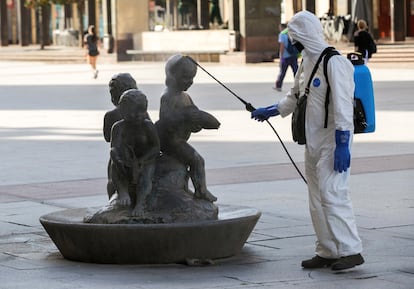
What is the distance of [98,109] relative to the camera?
25859mm

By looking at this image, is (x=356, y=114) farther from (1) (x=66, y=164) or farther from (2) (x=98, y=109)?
(2) (x=98, y=109)

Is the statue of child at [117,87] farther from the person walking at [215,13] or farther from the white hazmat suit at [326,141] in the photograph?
the person walking at [215,13]

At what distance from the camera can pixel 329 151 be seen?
8562mm

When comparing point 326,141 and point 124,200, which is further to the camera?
point 124,200

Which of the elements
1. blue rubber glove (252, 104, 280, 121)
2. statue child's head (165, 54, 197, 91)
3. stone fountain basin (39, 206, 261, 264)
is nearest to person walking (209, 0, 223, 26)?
statue child's head (165, 54, 197, 91)

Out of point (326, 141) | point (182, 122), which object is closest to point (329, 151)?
point (326, 141)

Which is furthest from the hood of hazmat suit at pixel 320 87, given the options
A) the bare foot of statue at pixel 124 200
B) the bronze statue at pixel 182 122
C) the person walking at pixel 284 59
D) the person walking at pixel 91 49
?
the person walking at pixel 91 49

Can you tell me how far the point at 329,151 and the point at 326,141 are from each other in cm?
9

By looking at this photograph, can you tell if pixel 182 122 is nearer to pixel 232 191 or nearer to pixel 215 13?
pixel 232 191

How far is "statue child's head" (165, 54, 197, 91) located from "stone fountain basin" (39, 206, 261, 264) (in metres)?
1.07

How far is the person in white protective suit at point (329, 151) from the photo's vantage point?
8.45 metres

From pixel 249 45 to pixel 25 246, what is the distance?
1438 inches

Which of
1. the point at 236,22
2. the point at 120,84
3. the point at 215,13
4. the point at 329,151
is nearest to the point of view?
the point at 329,151

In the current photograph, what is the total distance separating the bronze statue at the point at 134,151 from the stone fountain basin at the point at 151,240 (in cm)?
33
